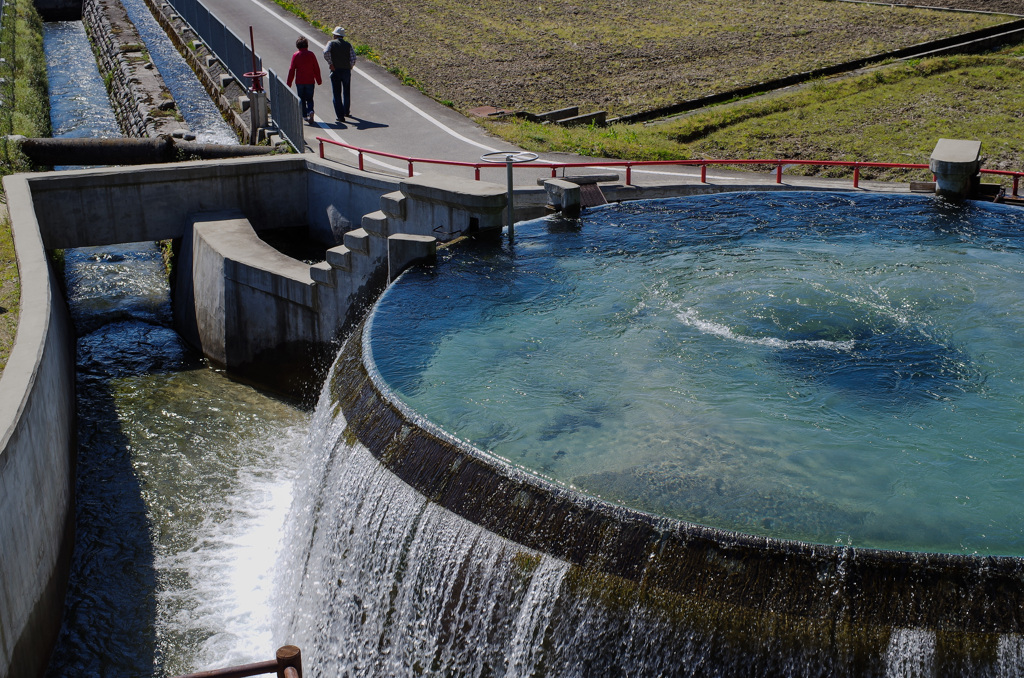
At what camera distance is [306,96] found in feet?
89.1

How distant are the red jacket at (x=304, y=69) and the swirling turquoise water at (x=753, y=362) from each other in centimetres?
1050

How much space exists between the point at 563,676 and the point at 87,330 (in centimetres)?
1567

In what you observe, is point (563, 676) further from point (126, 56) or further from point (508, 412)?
point (126, 56)

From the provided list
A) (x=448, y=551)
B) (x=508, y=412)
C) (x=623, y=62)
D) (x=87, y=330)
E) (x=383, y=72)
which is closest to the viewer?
(x=448, y=551)

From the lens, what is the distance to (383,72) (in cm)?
3503

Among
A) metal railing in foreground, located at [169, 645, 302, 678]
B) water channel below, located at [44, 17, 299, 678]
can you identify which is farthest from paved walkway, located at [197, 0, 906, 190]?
metal railing in foreground, located at [169, 645, 302, 678]

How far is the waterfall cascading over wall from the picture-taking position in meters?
8.45

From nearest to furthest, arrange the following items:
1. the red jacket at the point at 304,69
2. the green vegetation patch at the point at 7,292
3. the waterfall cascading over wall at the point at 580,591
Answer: the waterfall cascading over wall at the point at 580,591, the green vegetation patch at the point at 7,292, the red jacket at the point at 304,69

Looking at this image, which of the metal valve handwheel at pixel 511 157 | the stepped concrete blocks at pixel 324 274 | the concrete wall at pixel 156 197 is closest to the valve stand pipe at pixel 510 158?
the metal valve handwheel at pixel 511 157

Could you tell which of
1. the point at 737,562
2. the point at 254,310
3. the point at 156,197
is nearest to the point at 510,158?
the point at 254,310

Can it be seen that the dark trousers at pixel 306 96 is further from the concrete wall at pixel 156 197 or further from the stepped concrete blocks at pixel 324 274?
the stepped concrete blocks at pixel 324 274

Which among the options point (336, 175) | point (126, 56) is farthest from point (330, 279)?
point (126, 56)

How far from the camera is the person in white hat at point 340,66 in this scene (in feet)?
87.5

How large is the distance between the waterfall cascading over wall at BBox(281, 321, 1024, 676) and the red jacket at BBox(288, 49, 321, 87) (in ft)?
53.9
